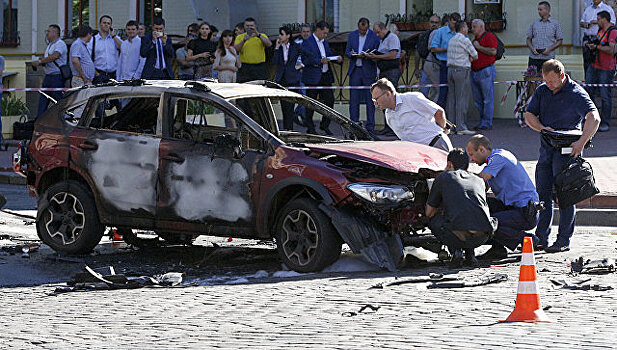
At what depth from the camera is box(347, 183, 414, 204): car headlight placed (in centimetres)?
995

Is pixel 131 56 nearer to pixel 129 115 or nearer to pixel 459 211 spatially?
pixel 129 115

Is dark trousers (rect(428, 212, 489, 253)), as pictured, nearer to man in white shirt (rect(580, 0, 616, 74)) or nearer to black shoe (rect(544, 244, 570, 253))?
black shoe (rect(544, 244, 570, 253))

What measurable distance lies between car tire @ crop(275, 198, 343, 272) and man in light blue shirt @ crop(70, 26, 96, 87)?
1149cm

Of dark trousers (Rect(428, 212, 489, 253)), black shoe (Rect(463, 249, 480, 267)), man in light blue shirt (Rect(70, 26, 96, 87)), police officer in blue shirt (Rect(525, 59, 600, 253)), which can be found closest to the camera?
dark trousers (Rect(428, 212, 489, 253))

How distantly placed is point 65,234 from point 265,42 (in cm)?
1148

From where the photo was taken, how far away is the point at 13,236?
1284cm

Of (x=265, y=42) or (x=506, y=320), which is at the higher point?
(x=265, y=42)

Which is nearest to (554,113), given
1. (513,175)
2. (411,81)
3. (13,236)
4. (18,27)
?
(513,175)

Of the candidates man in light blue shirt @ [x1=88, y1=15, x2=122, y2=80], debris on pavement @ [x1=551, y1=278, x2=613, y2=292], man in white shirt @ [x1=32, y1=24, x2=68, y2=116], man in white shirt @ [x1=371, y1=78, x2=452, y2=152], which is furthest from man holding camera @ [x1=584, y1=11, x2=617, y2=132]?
debris on pavement @ [x1=551, y1=278, x2=613, y2=292]

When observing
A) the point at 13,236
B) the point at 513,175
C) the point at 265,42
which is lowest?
the point at 13,236

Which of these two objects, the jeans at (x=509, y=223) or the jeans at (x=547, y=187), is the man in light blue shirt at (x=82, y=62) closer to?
the jeans at (x=547, y=187)

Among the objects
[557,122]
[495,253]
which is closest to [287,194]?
[495,253]

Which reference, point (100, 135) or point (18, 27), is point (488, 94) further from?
point (18, 27)

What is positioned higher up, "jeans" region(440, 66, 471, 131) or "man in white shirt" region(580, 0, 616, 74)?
"man in white shirt" region(580, 0, 616, 74)
